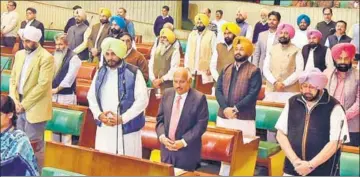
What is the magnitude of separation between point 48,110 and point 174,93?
1215 mm

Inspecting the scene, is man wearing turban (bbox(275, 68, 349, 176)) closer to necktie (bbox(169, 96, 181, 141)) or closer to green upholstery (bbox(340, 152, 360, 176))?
green upholstery (bbox(340, 152, 360, 176))

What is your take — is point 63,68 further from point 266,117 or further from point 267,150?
point 267,150

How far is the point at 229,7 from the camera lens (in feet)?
46.1

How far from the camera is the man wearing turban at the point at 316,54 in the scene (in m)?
6.06

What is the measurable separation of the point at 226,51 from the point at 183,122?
1.89 metres

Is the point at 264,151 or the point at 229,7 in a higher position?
the point at 229,7

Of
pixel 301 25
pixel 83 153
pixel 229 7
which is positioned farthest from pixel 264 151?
pixel 229 7

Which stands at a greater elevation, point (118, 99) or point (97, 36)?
point (97, 36)

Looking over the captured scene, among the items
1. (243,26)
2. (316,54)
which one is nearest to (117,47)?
(316,54)

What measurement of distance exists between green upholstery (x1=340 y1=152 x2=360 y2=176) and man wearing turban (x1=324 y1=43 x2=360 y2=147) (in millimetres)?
637

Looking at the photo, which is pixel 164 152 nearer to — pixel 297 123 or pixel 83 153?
pixel 83 153

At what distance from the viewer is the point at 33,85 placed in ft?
→ 16.6

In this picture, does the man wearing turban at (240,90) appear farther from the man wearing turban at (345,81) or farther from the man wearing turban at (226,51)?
the man wearing turban at (226,51)

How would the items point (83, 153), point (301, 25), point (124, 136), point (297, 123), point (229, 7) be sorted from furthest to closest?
point (229, 7), point (301, 25), point (124, 136), point (83, 153), point (297, 123)
